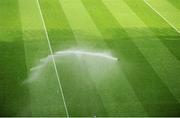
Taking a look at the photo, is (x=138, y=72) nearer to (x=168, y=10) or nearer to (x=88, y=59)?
(x=88, y=59)

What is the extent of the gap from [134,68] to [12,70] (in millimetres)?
2932

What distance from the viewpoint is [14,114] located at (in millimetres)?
6816

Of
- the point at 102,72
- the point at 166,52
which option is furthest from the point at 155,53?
the point at 102,72

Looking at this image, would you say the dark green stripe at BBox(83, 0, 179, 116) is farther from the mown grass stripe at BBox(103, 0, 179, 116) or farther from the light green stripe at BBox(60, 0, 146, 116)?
the light green stripe at BBox(60, 0, 146, 116)

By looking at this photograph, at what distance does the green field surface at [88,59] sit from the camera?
725 centimetres

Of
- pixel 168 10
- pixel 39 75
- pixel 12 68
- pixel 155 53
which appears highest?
pixel 155 53

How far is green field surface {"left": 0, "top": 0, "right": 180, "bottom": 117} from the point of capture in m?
7.25

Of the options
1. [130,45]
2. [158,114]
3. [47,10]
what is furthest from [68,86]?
[47,10]

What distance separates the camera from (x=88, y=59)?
360 inches

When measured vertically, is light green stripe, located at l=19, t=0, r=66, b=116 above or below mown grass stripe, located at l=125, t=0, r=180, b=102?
below

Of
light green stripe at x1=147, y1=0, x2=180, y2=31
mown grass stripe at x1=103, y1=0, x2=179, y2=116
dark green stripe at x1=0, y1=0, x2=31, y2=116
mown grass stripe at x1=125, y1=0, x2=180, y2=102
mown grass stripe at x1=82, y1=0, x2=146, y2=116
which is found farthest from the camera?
light green stripe at x1=147, y1=0, x2=180, y2=31

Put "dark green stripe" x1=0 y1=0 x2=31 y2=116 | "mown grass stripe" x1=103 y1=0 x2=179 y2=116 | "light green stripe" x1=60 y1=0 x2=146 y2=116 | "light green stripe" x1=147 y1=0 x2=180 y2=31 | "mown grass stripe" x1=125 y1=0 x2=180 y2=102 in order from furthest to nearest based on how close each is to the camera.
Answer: "light green stripe" x1=147 y1=0 x2=180 y2=31, "mown grass stripe" x1=125 y1=0 x2=180 y2=102, "light green stripe" x1=60 y1=0 x2=146 y2=116, "mown grass stripe" x1=103 y1=0 x2=179 y2=116, "dark green stripe" x1=0 y1=0 x2=31 y2=116

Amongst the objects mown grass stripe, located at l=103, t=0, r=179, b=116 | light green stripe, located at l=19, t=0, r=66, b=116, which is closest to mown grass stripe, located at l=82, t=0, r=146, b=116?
mown grass stripe, located at l=103, t=0, r=179, b=116

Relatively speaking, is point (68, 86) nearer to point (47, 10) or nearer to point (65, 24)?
point (65, 24)
